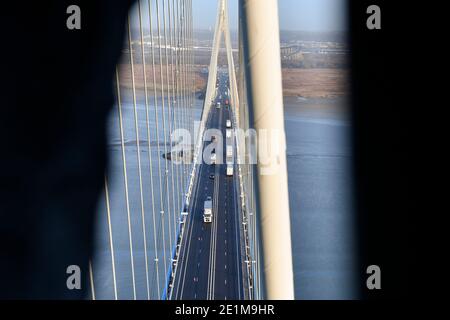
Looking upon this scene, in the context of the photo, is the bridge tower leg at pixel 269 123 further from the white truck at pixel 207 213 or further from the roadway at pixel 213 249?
the white truck at pixel 207 213

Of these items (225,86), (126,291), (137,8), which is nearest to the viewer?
(137,8)

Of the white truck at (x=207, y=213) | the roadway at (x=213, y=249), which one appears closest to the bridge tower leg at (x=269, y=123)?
the roadway at (x=213, y=249)

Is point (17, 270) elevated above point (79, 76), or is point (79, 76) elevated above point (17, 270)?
point (79, 76)

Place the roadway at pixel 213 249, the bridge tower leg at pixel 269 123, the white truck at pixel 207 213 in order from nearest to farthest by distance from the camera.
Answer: the bridge tower leg at pixel 269 123 < the roadway at pixel 213 249 < the white truck at pixel 207 213

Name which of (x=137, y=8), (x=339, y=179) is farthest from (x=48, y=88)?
(x=339, y=179)

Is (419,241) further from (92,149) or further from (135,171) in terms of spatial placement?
(135,171)

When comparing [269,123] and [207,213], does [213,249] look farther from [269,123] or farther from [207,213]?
[269,123]

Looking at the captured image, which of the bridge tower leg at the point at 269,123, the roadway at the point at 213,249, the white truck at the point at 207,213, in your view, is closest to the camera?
the bridge tower leg at the point at 269,123
